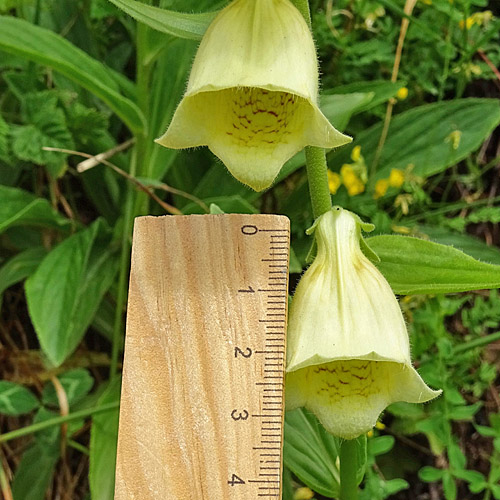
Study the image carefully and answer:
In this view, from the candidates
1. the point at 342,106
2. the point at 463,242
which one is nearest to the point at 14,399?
the point at 342,106

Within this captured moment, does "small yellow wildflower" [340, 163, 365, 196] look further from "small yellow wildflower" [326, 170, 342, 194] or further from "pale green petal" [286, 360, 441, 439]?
"pale green petal" [286, 360, 441, 439]

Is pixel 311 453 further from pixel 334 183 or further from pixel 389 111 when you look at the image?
pixel 389 111

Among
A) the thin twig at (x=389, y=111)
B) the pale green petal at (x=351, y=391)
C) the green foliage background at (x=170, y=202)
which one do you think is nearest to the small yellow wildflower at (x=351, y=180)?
the green foliage background at (x=170, y=202)

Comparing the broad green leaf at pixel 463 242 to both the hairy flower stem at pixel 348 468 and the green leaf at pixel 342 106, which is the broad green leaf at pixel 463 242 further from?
the hairy flower stem at pixel 348 468

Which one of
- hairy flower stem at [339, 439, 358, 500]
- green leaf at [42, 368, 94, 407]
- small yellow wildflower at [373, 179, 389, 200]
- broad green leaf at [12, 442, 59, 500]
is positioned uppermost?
small yellow wildflower at [373, 179, 389, 200]

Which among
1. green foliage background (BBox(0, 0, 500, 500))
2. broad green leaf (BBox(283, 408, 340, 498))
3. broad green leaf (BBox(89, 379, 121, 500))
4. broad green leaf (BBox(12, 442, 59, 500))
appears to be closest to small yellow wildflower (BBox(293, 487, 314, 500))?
green foliage background (BBox(0, 0, 500, 500))
